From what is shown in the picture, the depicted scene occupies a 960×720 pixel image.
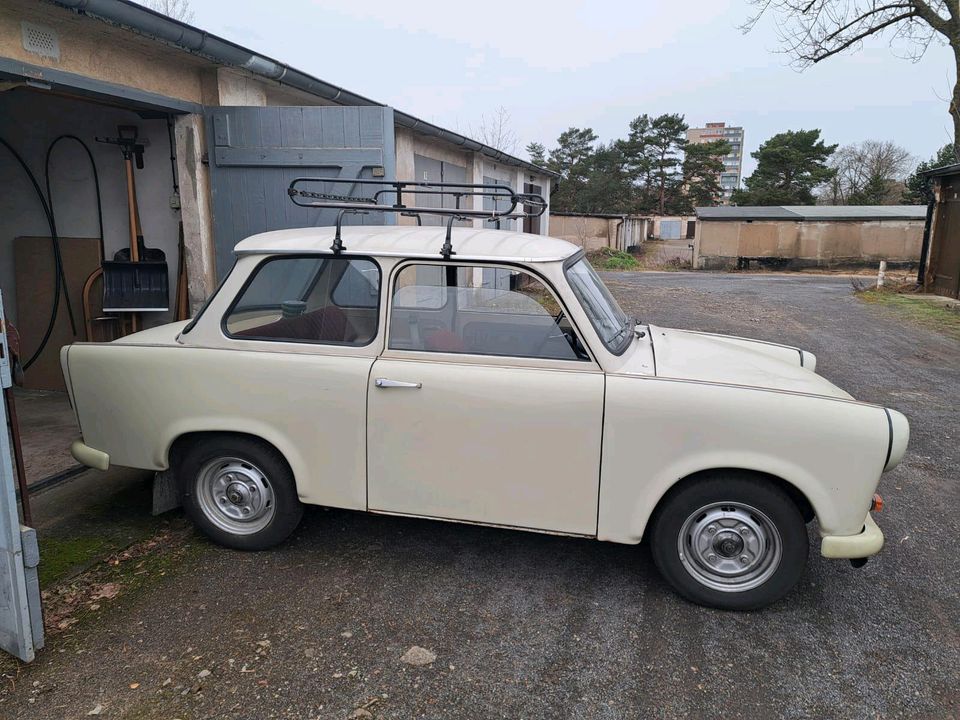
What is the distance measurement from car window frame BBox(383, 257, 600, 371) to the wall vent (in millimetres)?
3431

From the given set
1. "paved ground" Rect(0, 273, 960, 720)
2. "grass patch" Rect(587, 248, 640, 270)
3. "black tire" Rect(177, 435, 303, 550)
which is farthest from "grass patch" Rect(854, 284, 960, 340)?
"grass patch" Rect(587, 248, 640, 270)

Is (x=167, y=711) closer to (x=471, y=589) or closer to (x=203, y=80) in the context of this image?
(x=471, y=589)

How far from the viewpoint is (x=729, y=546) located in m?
3.18

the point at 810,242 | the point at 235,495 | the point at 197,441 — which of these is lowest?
the point at 235,495

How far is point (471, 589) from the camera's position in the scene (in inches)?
136

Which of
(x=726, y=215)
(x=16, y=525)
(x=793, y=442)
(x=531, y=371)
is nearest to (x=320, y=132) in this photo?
(x=531, y=371)

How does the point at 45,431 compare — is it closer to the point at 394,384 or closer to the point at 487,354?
the point at 394,384

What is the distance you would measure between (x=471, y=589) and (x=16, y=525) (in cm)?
201

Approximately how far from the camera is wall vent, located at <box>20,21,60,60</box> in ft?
15.5

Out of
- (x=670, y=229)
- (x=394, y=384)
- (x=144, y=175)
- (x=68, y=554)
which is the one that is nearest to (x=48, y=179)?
(x=144, y=175)

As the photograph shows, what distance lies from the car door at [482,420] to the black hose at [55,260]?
5274mm

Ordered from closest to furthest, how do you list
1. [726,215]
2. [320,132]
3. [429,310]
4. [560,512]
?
1. [560,512]
2. [429,310]
3. [320,132]
4. [726,215]

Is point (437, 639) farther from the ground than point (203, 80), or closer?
closer

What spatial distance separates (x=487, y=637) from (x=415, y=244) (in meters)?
1.95
